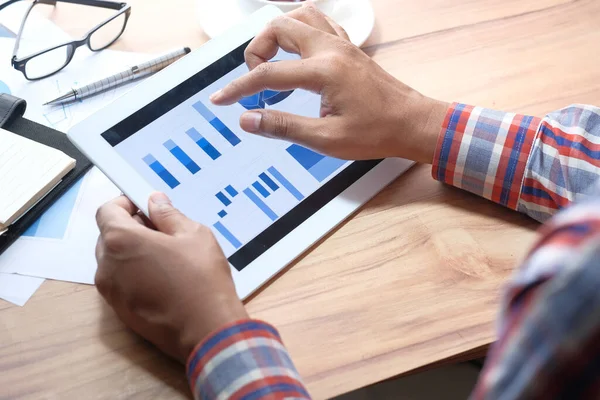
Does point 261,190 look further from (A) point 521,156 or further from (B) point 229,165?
(A) point 521,156

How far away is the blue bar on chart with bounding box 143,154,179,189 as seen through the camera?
0.72 m

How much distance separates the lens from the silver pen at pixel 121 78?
86cm

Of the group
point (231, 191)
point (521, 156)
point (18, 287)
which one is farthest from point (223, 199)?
point (521, 156)

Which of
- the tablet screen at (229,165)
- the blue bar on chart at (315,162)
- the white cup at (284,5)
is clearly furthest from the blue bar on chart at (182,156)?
the white cup at (284,5)

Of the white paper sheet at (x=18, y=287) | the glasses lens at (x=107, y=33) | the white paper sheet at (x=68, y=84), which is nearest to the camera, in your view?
the white paper sheet at (x=18, y=287)

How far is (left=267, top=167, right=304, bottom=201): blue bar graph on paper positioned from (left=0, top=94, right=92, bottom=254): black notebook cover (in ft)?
0.74

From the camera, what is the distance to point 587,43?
95cm

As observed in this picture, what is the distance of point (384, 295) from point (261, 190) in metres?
0.18

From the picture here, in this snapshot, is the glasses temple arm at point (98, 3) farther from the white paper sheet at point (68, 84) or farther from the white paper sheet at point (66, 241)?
the white paper sheet at point (66, 241)

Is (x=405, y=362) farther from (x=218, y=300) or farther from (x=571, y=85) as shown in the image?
(x=571, y=85)

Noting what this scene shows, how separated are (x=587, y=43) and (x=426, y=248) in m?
0.44

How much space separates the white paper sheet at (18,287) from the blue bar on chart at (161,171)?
0.17m

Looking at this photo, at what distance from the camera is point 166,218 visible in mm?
672

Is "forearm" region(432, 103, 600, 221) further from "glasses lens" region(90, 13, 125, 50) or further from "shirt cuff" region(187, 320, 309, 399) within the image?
"glasses lens" region(90, 13, 125, 50)
